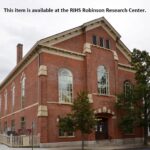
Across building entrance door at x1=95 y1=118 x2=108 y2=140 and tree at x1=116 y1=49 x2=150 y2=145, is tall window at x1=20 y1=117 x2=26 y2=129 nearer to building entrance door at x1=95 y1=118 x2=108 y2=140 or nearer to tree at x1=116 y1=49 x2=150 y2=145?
building entrance door at x1=95 y1=118 x2=108 y2=140

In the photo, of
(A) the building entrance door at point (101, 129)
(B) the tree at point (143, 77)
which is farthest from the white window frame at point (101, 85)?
(B) the tree at point (143, 77)

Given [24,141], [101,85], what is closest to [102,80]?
[101,85]

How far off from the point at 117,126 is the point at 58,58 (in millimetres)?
10624

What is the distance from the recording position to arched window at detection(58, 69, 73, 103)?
3331 cm

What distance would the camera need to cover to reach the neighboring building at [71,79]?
31.7 meters

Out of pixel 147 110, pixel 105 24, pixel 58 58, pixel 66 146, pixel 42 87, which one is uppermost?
pixel 105 24

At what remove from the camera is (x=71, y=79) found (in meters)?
34.5

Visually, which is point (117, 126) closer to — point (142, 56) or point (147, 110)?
point (147, 110)

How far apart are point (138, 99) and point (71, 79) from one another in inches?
306

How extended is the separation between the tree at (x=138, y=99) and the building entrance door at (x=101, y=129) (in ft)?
5.79

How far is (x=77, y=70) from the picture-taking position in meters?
35.1

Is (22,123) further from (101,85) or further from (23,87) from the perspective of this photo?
(101,85)

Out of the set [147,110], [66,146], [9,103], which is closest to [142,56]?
[147,110]

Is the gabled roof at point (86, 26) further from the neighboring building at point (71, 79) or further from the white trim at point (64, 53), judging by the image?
the white trim at point (64, 53)
